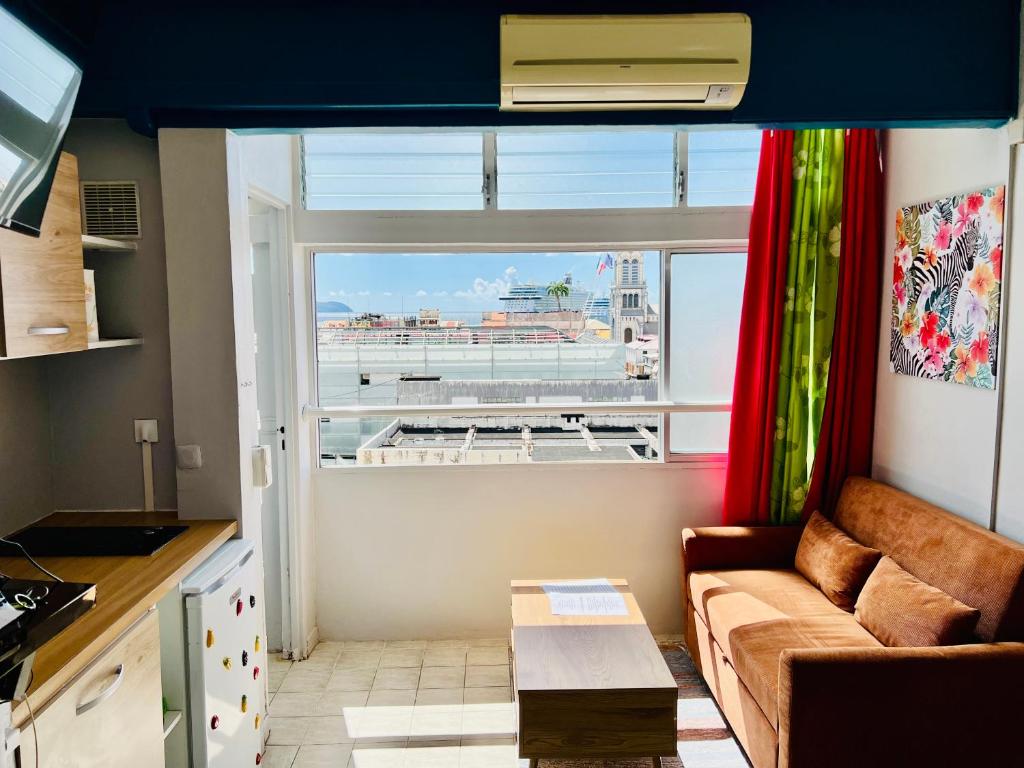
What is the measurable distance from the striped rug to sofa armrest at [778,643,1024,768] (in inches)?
22.2

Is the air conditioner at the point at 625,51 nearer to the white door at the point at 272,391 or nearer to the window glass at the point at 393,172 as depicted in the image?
the window glass at the point at 393,172

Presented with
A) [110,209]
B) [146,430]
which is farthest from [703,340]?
[110,209]

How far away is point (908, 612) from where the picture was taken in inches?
94.3

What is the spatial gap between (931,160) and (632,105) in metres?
1.44

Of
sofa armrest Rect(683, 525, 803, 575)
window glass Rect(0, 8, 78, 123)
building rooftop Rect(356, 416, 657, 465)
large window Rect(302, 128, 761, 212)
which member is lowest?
sofa armrest Rect(683, 525, 803, 575)

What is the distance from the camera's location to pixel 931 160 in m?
2.96

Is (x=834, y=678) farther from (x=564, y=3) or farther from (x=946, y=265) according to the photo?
(x=564, y=3)

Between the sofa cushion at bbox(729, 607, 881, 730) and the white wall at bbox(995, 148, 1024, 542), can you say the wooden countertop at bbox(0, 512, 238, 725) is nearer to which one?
the sofa cushion at bbox(729, 607, 881, 730)

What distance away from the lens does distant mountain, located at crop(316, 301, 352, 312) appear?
3693 mm

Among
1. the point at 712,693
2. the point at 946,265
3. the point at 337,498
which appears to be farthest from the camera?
the point at 337,498

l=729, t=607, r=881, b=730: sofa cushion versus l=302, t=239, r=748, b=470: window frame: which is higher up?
l=302, t=239, r=748, b=470: window frame

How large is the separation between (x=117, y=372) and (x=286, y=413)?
904mm

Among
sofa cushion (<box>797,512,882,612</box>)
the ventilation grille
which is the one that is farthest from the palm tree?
the ventilation grille

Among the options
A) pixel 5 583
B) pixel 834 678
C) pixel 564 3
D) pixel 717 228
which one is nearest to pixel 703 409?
pixel 717 228
